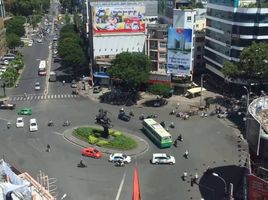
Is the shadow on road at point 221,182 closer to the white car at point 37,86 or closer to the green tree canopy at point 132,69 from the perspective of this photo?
the green tree canopy at point 132,69

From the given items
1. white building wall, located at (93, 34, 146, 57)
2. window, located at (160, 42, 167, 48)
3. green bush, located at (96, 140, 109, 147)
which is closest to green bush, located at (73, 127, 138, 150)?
green bush, located at (96, 140, 109, 147)

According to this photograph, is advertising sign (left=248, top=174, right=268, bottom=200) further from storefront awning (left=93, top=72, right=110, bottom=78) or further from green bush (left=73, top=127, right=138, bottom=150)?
storefront awning (left=93, top=72, right=110, bottom=78)

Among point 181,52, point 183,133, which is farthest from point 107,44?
point 183,133

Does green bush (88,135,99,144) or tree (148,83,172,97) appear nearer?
green bush (88,135,99,144)

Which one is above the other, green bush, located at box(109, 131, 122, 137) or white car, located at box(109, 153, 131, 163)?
green bush, located at box(109, 131, 122, 137)

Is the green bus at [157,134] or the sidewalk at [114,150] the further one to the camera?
the green bus at [157,134]

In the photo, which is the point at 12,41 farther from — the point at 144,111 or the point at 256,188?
the point at 256,188

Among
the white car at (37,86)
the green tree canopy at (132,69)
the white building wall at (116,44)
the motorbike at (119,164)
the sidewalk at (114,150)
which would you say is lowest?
the motorbike at (119,164)

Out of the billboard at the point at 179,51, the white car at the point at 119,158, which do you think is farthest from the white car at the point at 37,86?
the white car at the point at 119,158
